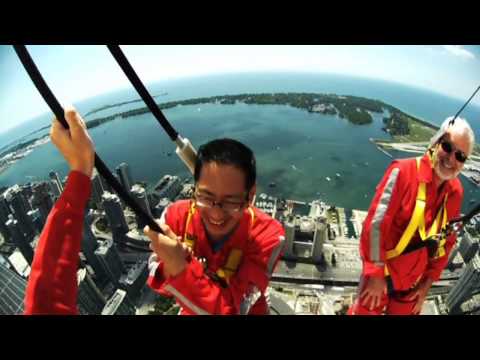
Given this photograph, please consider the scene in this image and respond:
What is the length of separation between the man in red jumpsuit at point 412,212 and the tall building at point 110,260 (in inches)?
463

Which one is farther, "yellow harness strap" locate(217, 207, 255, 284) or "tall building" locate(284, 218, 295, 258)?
"tall building" locate(284, 218, 295, 258)

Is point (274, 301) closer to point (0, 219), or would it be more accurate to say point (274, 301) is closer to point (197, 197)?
point (197, 197)

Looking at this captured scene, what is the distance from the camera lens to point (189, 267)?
0.67 metres

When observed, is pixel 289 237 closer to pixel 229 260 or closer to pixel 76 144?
pixel 229 260

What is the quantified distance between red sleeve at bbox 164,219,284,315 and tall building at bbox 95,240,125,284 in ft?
38.5

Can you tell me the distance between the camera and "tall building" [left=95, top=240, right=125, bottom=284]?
35.4ft

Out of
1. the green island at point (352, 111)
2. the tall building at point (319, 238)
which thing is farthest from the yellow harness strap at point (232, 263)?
the green island at point (352, 111)

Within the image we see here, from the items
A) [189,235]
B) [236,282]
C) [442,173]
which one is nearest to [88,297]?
[189,235]

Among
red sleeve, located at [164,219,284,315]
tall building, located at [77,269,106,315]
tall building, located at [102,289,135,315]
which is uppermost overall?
red sleeve, located at [164,219,284,315]

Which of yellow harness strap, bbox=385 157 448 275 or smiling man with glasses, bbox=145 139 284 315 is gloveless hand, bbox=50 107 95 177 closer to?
smiling man with glasses, bbox=145 139 284 315

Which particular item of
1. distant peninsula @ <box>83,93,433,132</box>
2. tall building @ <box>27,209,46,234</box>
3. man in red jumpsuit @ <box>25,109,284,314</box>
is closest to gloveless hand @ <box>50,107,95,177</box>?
man in red jumpsuit @ <box>25,109,284,314</box>

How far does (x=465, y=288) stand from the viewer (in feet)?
33.4

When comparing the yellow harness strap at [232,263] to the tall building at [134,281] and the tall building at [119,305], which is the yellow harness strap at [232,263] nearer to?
the tall building at [119,305]

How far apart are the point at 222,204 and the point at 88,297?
35.8 feet
